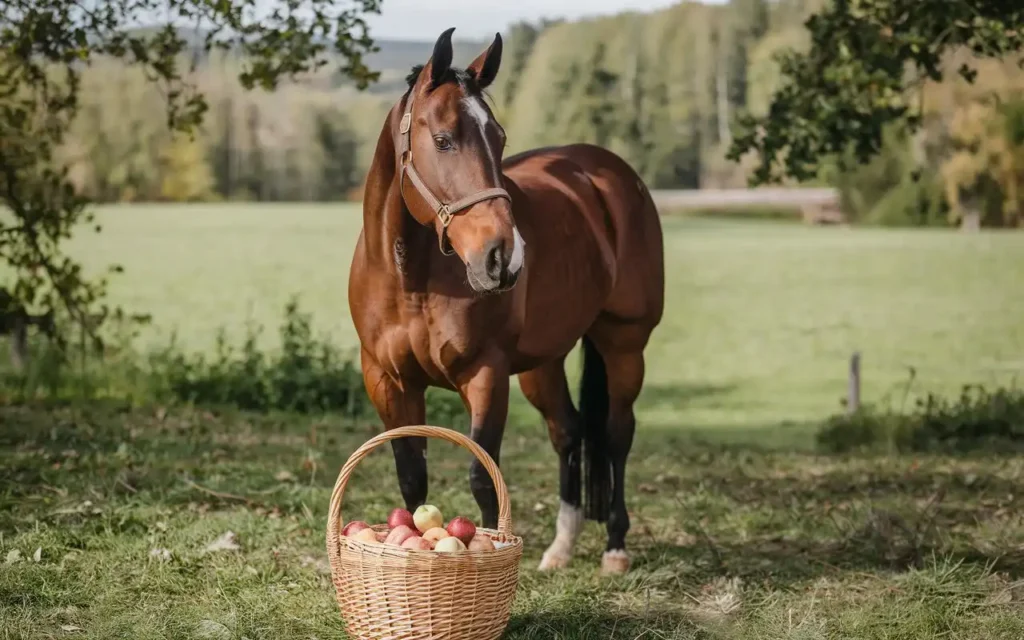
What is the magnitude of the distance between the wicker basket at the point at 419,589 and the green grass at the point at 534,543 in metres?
0.45

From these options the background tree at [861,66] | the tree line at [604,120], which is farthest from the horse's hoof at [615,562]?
the tree line at [604,120]

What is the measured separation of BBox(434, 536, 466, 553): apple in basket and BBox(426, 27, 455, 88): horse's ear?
57.0 inches

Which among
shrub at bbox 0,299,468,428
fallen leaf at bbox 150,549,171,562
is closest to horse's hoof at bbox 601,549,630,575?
fallen leaf at bbox 150,549,171,562

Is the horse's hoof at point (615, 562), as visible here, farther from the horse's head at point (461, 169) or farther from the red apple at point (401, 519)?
the horse's head at point (461, 169)

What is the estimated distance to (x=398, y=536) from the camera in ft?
11.0

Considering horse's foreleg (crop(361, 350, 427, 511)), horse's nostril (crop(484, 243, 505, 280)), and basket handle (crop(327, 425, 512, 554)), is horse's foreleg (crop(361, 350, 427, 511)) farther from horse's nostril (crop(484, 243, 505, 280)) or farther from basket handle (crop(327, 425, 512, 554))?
horse's nostril (crop(484, 243, 505, 280))

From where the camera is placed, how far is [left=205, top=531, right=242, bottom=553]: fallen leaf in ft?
15.2

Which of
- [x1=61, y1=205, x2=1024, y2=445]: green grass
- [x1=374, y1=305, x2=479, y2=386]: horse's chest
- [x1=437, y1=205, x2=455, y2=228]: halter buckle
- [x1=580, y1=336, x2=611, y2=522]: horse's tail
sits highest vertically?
[x1=437, y1=205, x2=455, y2=228]: halter buckle

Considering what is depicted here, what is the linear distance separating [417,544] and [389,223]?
1.18 metres

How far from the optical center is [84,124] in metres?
16.6

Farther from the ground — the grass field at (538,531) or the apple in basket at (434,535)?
the apple in basket at (434,535)

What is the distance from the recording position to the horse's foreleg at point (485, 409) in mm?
3967

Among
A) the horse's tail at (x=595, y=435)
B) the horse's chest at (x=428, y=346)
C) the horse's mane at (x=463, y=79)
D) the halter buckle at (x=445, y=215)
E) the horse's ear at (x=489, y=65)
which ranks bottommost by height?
the horse's tail at (x=595, y=435)

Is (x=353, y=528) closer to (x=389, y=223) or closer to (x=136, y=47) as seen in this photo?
(x=389, y=223)
